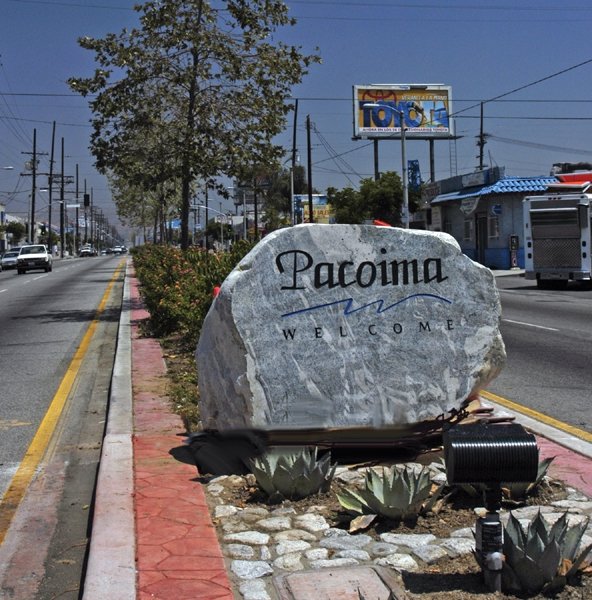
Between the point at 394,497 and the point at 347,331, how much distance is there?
142cm

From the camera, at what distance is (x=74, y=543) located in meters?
4.71

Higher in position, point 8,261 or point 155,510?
point 8,261

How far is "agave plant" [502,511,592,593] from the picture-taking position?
3.63 meters

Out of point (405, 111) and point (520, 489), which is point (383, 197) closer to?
point (405, 111)

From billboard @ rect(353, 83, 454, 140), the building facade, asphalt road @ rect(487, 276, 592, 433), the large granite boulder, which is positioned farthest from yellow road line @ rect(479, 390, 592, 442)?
billboard @ rect(353, 83, 454, 140)

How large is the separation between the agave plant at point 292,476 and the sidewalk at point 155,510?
40 centimetres

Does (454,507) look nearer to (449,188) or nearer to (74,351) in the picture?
(74,351)

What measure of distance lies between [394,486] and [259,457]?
3.85 feet

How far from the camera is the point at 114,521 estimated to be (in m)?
4.70

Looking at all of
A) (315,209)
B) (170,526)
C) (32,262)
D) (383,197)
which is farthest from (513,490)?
(315,209)

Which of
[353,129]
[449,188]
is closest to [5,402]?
[449,188]

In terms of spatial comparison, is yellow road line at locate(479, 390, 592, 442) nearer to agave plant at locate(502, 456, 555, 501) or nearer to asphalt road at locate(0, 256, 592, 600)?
asphalt road at locate(0, 256, 592, 600)

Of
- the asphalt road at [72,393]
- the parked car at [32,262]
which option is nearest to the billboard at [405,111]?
the parked car at [32,262]

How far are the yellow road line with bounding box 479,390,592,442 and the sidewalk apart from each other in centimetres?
19
